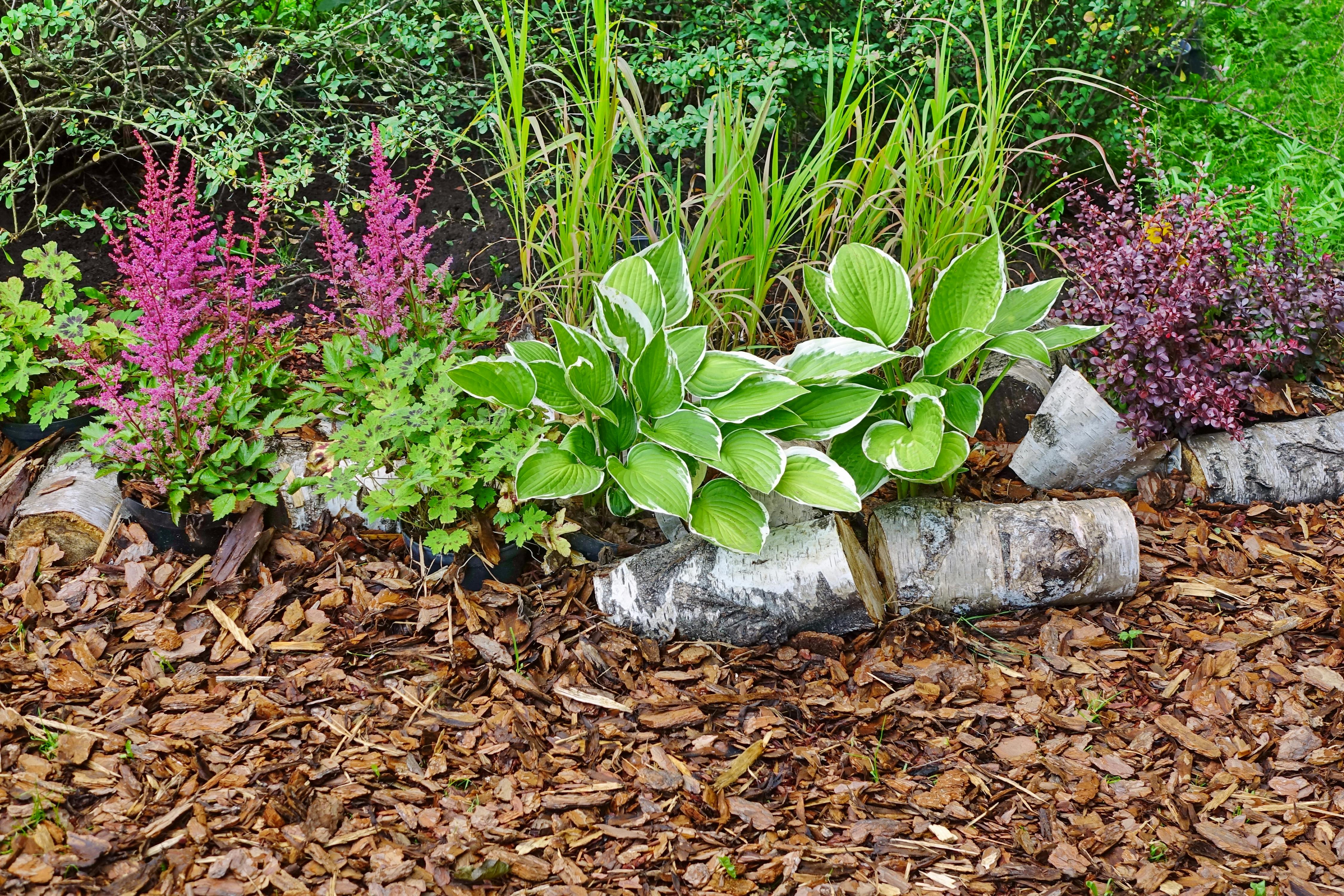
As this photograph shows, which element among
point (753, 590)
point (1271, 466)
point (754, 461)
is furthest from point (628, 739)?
point (1271, 466)

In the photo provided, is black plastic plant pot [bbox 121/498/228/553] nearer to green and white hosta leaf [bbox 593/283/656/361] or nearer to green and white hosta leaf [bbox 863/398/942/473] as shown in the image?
Answer: green and white hosta leaf [bbox 593/283/656/361]

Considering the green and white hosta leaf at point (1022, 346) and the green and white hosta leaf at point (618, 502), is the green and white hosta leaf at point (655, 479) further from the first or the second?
the green and white hosta leaf at point (1022, 346)

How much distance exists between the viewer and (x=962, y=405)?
2.56 m

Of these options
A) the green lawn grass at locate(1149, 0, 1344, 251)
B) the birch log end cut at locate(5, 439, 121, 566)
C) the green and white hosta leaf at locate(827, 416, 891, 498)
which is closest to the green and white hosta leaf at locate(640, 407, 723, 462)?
the green and white hosta leaf at locate(827, 416, 891, 498)

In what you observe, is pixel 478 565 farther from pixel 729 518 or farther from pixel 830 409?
pixel 830 409

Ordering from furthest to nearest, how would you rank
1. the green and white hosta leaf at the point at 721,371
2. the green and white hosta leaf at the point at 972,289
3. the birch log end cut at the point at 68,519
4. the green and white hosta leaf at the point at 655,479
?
the birch log end cut at the point at 68,519 → the green and white hosta leaf at the point at 972,289 → the green and white hosta leaf at the point at 721,371 → the green and white hosta leaf at the point at 655,479

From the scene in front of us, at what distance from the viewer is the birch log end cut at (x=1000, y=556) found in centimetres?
255

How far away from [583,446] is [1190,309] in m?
1.84

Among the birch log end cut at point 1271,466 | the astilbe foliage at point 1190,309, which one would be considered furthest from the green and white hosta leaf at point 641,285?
the birch log end cut at point 1271,466

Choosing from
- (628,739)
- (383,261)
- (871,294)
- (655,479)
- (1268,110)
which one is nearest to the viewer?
(628,739)

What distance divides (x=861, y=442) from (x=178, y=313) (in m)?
1.75

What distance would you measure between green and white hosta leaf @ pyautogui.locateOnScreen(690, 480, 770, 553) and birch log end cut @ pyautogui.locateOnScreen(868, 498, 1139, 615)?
382 mm

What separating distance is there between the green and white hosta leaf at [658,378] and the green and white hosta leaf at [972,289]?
72cm

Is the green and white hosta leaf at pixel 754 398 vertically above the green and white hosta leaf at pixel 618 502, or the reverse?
the green and white hosta leaf at pixel 754 398
